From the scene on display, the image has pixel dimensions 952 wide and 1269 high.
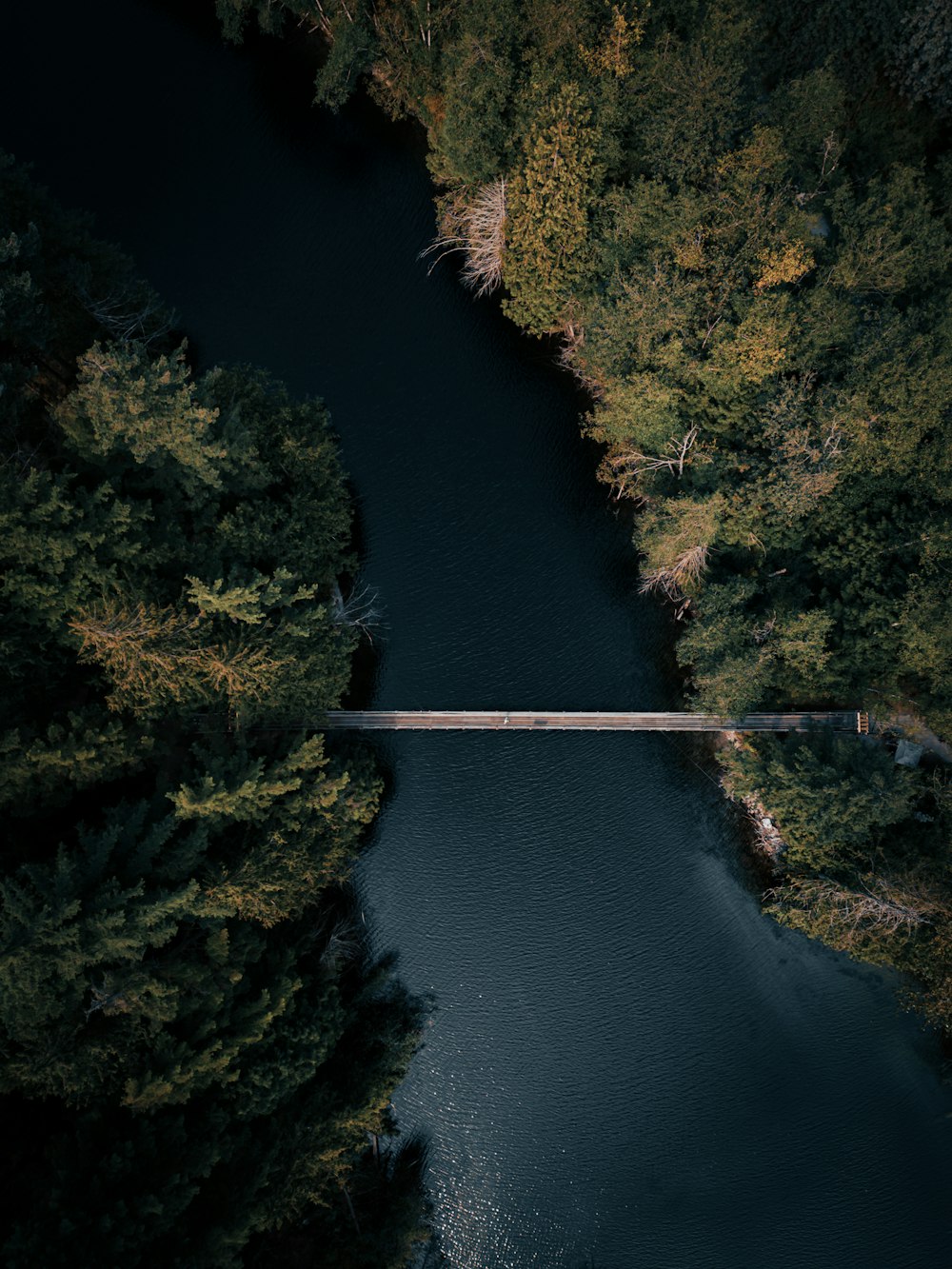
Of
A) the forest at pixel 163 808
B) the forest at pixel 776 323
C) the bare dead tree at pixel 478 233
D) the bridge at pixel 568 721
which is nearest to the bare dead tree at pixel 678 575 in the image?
the forest at pixel 776 323

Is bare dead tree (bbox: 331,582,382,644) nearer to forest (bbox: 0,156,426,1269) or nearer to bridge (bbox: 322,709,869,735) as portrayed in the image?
forest (bbox: 0,156,426,1269)

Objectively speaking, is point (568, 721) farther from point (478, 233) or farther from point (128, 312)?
point (128, 312)

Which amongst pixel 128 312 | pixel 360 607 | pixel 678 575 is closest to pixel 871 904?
pixel 678 575

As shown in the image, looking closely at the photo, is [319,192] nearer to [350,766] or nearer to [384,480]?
[384,480]

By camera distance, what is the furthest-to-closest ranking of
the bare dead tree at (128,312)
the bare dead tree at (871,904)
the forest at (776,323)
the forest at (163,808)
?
1. the bare dead tree at (871,904)
2. the forest at (776,323)
3. the bare dead tree at (128,312)
4. the forest at (163,808)

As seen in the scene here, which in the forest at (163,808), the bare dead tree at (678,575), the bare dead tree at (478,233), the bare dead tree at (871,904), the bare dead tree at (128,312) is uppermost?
the bare dead tree at (478,233)

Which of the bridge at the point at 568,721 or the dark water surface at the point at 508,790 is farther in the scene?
the bridge at the point at 568,721

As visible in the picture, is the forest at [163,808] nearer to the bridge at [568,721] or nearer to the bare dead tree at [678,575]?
the bridge at [568,721]
